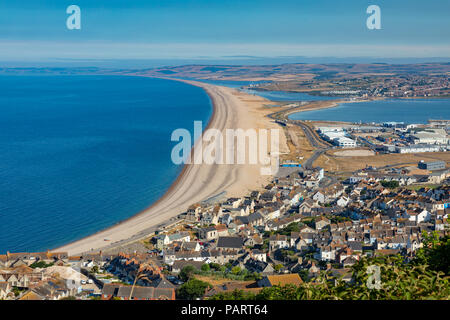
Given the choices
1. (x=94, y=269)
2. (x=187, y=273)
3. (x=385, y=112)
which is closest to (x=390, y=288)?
(x=187, y=273)

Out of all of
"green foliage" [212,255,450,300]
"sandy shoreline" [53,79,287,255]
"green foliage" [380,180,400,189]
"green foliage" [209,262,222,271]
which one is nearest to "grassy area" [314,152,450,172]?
"sandy shoreline" [53,79,287,255]

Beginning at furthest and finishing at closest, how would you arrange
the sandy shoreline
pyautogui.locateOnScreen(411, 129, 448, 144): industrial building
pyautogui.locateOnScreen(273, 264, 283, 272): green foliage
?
pyautogui.locateOnScreen(411, 129, 448, 144): industrial building → the sandy shoreline → pyautogui.locateOnScreen(273, 264, 283, 272): green foliage

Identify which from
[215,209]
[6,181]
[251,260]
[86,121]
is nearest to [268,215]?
[215,209]

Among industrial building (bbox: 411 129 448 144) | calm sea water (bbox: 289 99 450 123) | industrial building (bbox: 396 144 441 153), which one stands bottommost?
industrial building (bbox: 396 144 441 153)

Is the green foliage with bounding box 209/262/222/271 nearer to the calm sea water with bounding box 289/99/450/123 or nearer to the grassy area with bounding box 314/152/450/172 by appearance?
the grassy area with bounding box 314/152/450/172

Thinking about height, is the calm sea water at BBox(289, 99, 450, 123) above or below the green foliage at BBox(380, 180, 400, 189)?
above

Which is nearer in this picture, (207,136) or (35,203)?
(35,203)
